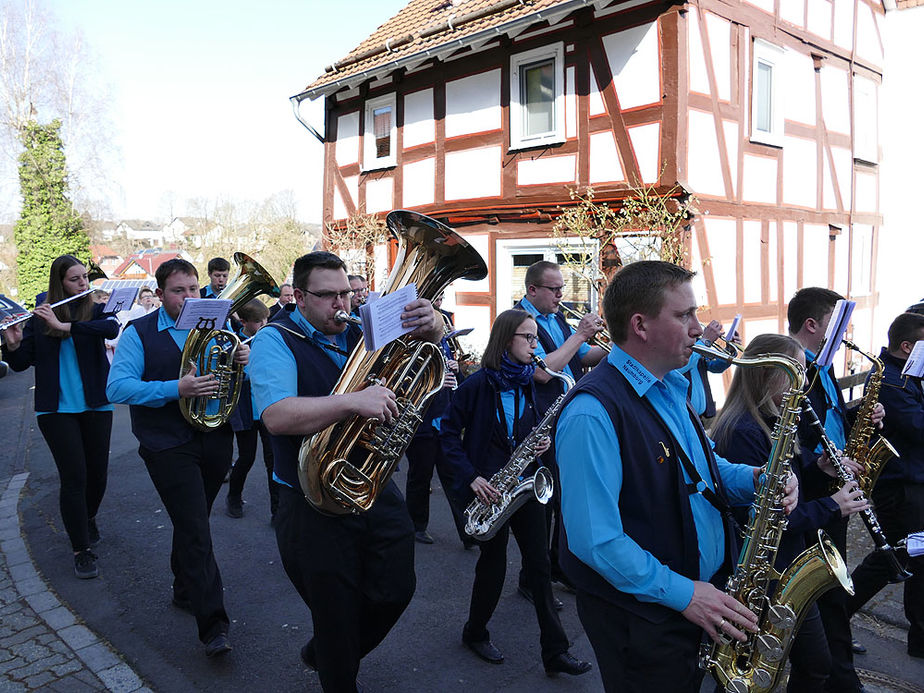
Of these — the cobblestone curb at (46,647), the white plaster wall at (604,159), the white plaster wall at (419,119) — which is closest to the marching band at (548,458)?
the cobblestone curb at (46,647)

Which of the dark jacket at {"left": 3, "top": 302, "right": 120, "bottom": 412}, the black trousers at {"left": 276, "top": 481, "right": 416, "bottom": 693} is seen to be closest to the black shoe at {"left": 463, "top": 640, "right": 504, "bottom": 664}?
the black trousers at {"left": 276, "top": 481, "right": 416, "bottom": 693}

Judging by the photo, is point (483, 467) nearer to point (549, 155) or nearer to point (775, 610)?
point (775, 610)

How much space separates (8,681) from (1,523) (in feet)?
10.3

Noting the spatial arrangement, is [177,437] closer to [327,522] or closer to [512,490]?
[327,522]

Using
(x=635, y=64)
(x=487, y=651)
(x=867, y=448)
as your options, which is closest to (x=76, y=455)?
(x=487, y=651)

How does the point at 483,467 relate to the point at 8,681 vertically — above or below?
above

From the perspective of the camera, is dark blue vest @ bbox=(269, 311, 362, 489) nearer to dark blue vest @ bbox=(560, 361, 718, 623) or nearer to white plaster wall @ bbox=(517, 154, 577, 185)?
dark blue vest @ bbox=(560, 361, 718, 623)

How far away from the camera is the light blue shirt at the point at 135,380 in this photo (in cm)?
396

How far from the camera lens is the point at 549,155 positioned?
1178 centimetres

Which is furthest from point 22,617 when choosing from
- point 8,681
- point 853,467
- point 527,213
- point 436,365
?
point 527,213

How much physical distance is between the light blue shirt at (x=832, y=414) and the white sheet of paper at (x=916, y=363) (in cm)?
63

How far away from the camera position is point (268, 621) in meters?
4.40

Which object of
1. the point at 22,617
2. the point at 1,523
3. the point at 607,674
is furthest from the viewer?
the point at 1,523

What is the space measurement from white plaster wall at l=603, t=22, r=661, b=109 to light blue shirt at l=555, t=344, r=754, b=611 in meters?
9.13
